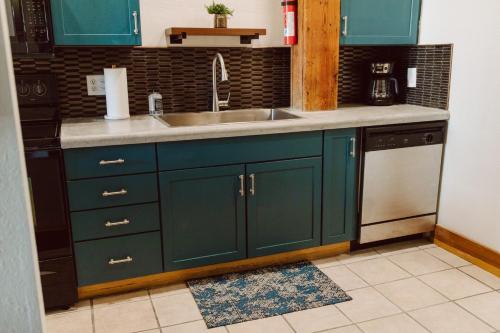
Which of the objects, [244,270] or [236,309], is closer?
[236,309]

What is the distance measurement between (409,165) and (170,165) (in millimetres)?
1456

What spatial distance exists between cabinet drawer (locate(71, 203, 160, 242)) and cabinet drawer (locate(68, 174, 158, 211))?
0.03 meters

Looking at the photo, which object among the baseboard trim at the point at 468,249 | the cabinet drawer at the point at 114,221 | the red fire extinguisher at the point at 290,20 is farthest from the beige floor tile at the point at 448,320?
the red fire extinguisher at the point at 290,20

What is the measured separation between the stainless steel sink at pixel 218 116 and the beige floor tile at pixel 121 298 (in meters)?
1.00

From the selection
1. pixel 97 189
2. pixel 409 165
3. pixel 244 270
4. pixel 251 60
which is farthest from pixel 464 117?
pixel 97 189

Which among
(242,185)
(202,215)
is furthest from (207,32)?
(202,215)

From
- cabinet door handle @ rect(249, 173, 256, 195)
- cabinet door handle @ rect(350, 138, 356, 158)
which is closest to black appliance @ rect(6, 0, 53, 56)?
cabinet door handle @ rect(249, 173, 256, 195)

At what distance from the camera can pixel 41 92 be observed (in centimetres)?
262

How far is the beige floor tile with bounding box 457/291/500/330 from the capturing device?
2211 mm

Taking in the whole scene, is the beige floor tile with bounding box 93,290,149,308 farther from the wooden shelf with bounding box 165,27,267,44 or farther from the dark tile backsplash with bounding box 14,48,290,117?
the wooden shelf with bounding box 165,27,267,44

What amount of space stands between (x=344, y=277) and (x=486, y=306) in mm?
713

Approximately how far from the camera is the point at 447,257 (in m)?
2.87

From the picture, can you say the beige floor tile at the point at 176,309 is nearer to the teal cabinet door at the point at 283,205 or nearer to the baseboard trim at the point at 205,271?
the baseboard trim at the point at 205,271

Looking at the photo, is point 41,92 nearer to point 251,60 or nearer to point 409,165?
point 251,60
